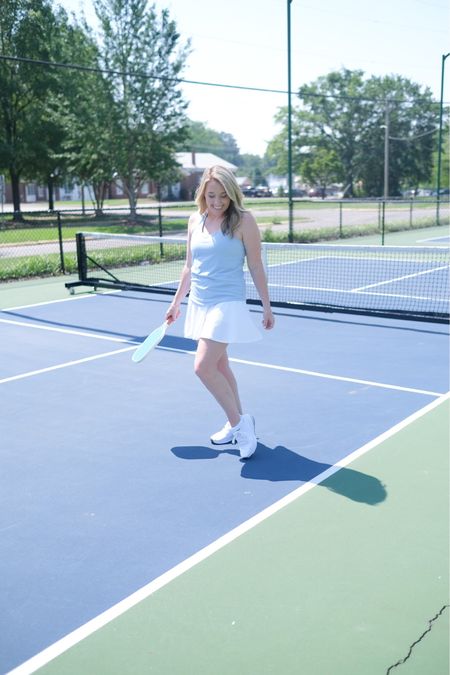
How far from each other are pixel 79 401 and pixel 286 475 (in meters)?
2.45

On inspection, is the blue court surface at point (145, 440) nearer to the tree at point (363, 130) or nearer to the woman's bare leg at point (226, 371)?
the woman's bare leg at point (226, 371)

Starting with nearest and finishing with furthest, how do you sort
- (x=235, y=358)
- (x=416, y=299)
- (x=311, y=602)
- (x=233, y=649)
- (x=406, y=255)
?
(x=233, y=649) → (x=311, y=602) → (x=235, y=358) → (x=416, y=299) → (x=406, y=255)

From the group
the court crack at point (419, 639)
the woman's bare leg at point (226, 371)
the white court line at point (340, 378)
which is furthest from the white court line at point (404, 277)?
the court crack at point (419, 639)

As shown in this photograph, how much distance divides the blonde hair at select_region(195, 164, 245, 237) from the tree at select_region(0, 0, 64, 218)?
101 ft

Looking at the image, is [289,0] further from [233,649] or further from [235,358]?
[233,649]

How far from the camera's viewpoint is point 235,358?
811 cm

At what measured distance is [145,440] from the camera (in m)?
5.55

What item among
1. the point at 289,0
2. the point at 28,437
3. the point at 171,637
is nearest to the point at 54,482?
the point at 28,437

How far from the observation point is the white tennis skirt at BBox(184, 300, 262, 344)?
4.83 m

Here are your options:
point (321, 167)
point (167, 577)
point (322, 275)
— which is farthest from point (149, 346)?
point (321, 167)

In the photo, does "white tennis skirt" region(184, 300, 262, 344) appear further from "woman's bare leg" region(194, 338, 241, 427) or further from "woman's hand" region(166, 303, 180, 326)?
"woman's hand" region(166, 303, 180, 326)

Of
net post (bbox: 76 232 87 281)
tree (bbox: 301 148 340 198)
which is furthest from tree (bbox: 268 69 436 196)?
net post (bbox: 76 232 87 281)

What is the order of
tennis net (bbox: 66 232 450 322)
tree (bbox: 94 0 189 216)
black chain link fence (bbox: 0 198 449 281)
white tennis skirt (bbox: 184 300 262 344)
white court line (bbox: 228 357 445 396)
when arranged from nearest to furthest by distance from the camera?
white tennis skirt (bbox: 184 300 262 344) < white court line (bbox: 228 357 445 396) < tennis net (bbox: 66 232 450 322) < black chain link fence (bbox: 0 198 449 281) < tree (bbox: 94 0 189 216)

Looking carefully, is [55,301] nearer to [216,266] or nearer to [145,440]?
[145,440]
